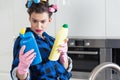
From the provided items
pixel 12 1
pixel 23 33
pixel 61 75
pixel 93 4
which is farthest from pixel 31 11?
pixel 12 1

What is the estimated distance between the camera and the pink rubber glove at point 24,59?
765 mm

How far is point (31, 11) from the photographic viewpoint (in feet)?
2.78

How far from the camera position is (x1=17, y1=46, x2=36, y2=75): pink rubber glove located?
0.76 meters

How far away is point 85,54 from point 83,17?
0.22 meters

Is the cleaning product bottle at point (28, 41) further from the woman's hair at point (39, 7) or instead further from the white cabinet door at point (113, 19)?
the white cabinet door at point (113, 19)

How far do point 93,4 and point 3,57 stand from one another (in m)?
0.72

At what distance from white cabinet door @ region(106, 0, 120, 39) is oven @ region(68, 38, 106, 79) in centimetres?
7

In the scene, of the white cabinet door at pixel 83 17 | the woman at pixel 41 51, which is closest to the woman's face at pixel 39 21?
the woman at pixel 41 51

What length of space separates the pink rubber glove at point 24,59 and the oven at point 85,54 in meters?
0.82

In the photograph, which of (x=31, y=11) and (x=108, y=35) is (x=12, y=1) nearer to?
(x=108, y=35)

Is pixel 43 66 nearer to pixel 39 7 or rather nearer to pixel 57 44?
pixel 57 44

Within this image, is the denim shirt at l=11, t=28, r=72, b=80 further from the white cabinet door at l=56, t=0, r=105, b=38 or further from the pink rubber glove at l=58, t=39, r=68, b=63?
the white cabinet door at l=56, t=0, r=105, b=38

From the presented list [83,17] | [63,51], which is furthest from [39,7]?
[83,17]

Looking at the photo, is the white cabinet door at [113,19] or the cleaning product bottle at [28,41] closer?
the cleaning product bottle at [28,41]
